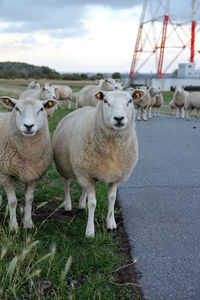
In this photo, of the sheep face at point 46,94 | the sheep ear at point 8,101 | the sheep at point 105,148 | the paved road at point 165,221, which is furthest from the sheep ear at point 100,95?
the sheep face at point 46,94

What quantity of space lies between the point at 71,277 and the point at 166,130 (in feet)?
35.5

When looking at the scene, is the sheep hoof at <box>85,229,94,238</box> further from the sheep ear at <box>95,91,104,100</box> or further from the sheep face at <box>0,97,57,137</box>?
the sheep ear at <box>95,91,104,100</box>

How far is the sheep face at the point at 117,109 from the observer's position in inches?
142

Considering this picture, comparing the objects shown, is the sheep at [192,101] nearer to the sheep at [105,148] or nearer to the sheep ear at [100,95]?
the sheep at [105,148]

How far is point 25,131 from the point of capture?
12.2ft

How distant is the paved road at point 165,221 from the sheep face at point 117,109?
1.30 meters

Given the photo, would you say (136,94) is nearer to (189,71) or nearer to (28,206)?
(28,206)

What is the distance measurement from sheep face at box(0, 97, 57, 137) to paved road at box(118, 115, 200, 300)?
1620 millimetres

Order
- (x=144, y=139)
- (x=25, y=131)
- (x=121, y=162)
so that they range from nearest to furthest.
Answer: (x=25, y=131) < (x=121, y=162) < (x=144, y=139)

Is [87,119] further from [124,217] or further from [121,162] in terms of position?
[124,217]

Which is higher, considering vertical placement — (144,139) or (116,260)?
(116,260)

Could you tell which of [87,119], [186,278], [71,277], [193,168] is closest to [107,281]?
[71,277]

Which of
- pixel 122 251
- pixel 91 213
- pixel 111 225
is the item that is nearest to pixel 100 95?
pixel 91 213

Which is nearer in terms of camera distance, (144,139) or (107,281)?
(107,281)
